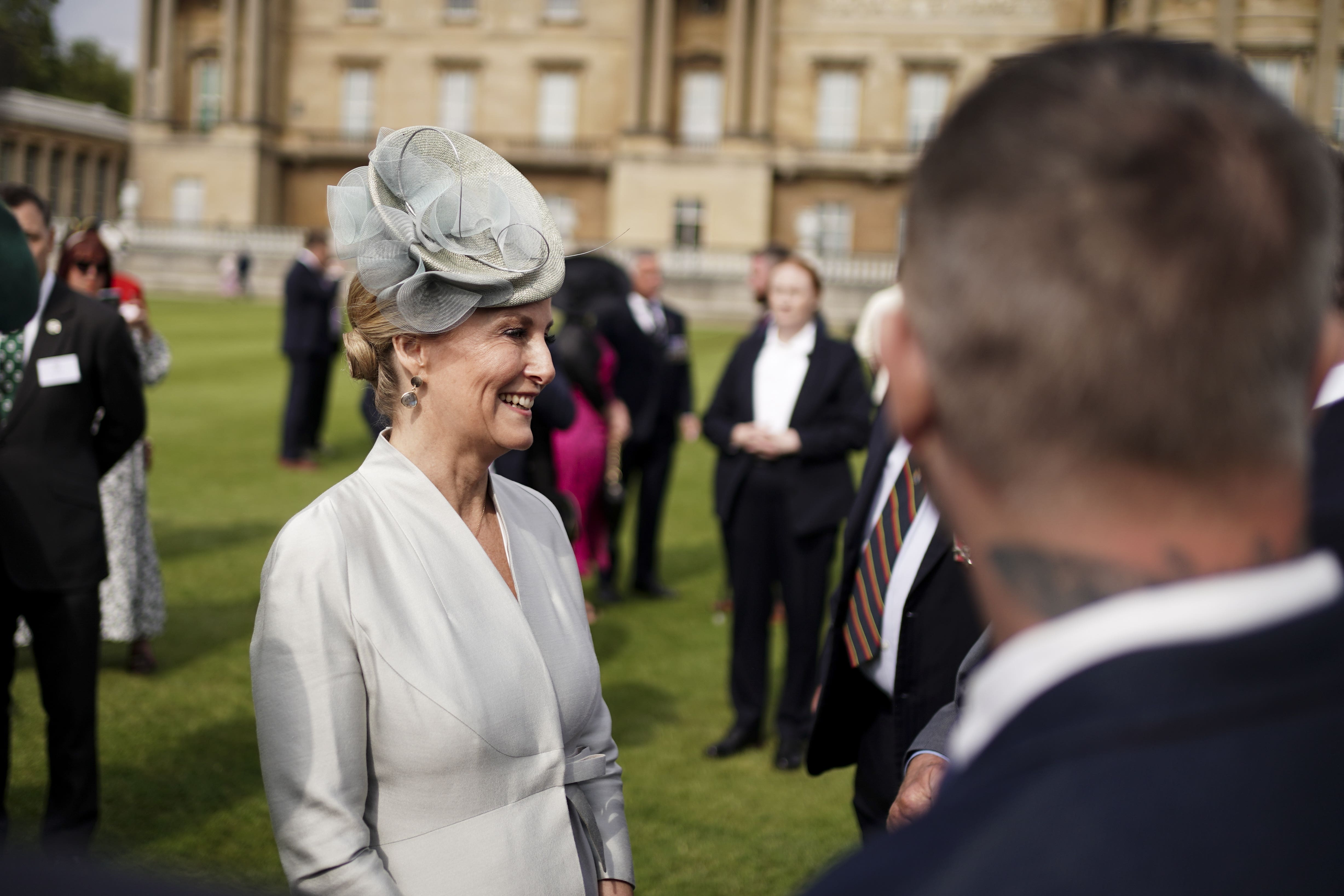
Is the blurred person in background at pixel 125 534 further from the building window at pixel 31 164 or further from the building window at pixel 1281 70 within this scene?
the building window at pixel 1281 70

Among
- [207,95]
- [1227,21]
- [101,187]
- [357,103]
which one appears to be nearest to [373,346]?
[1227,21]

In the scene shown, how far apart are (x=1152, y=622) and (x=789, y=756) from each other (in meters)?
5.01

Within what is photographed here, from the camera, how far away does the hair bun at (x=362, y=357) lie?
2.52 m

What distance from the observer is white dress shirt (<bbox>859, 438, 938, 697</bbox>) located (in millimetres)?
3139

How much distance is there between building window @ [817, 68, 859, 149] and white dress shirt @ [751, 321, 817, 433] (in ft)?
130

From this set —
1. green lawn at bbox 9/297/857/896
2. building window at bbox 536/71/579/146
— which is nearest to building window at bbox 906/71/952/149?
building window at bbox 536/71/579/146

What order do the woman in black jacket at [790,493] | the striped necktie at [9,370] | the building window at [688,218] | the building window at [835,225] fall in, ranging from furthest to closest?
the building window at [835,225]
the building window at [688,218]
the woman in black jacket at [790,493]
the striped necktie at [9,370]

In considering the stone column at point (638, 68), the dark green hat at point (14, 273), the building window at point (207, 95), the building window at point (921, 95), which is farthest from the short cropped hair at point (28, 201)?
the building window at point (207, 95)

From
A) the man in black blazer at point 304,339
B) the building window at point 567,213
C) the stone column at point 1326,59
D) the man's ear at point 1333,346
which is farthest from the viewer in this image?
the building window at point 567,213

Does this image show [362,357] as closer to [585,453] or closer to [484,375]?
[484,375]

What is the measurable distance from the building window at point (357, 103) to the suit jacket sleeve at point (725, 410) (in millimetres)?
43805

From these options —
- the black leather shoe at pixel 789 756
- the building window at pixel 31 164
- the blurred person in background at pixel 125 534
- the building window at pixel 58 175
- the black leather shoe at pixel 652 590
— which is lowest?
the black leather shoe at pixel 789 756

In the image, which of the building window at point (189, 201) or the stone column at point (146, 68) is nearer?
the building window at point (189, 201)

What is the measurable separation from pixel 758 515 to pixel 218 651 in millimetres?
3239
